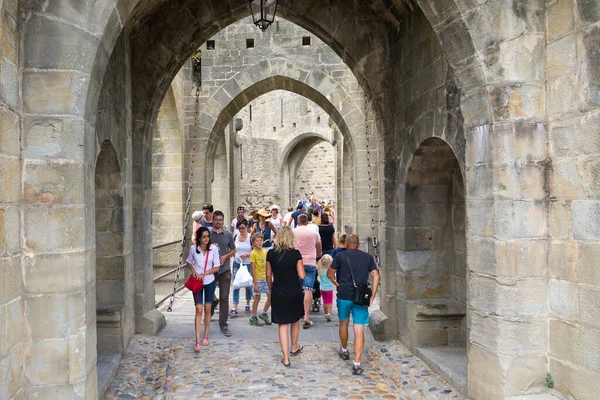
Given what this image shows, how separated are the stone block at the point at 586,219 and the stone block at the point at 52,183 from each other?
3080 mm

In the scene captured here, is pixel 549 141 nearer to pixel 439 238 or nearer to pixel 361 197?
pixel 439 238

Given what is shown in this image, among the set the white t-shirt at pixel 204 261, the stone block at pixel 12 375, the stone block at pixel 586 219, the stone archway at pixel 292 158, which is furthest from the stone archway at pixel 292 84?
the stone archway at pixel 292 158

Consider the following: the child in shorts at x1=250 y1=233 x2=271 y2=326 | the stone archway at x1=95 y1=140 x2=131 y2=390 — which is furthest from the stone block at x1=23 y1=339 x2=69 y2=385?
the child in shorts at x1=250 y1=233 x2=271 y2=326

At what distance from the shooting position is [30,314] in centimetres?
284

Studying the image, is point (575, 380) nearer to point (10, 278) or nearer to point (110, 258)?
point (10, 278)

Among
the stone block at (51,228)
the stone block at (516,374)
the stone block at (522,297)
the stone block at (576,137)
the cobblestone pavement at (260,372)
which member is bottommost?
the cobblestone pavement at (260,372)

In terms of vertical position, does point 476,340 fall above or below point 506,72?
below

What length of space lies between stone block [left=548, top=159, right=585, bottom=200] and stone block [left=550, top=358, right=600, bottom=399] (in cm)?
108

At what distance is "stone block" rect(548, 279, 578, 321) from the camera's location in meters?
3.12

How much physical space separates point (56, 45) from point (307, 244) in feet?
12.8

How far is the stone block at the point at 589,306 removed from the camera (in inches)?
115

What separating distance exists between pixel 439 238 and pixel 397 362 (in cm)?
135

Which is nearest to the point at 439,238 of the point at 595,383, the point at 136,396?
the point at 595,383

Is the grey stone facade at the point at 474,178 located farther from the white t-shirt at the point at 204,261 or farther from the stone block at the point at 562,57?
the white t-shirt at the point at 204,261
